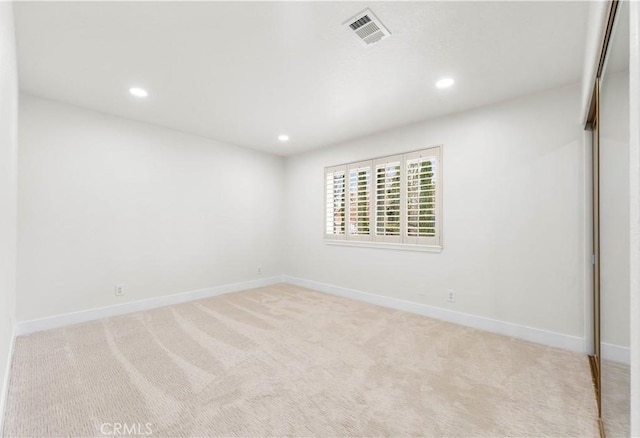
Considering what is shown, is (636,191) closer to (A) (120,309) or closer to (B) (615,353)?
(B) (615,353)

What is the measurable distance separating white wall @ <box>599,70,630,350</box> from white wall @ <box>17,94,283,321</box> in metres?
4.59

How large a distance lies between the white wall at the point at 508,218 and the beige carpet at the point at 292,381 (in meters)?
0.42

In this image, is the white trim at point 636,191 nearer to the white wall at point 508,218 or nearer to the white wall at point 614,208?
the white wall at point 614,208

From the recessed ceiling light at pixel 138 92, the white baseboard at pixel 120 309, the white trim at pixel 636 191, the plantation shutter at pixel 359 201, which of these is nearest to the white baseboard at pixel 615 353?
the white trim at pixel 636 191

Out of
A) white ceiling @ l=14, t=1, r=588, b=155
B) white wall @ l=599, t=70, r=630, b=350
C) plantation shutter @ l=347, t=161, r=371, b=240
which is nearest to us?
white wall @ l=599, t=70, r=630, b=350

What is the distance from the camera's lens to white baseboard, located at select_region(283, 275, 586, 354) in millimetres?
2814

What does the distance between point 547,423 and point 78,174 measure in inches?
194

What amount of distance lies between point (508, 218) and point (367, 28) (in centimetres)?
246

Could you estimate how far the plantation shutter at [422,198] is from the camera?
3.72 m

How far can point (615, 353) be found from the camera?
1444mm

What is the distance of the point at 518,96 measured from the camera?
3.10 metres

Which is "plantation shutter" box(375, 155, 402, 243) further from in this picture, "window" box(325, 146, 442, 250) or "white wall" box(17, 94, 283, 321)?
"white wall" box(17, 94, 283, 321)

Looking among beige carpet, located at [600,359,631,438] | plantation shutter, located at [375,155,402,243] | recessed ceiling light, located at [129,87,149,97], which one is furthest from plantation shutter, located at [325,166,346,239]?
beige carpet, located at [600,359,631,438]

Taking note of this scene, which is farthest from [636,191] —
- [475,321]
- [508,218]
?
[475,321]
